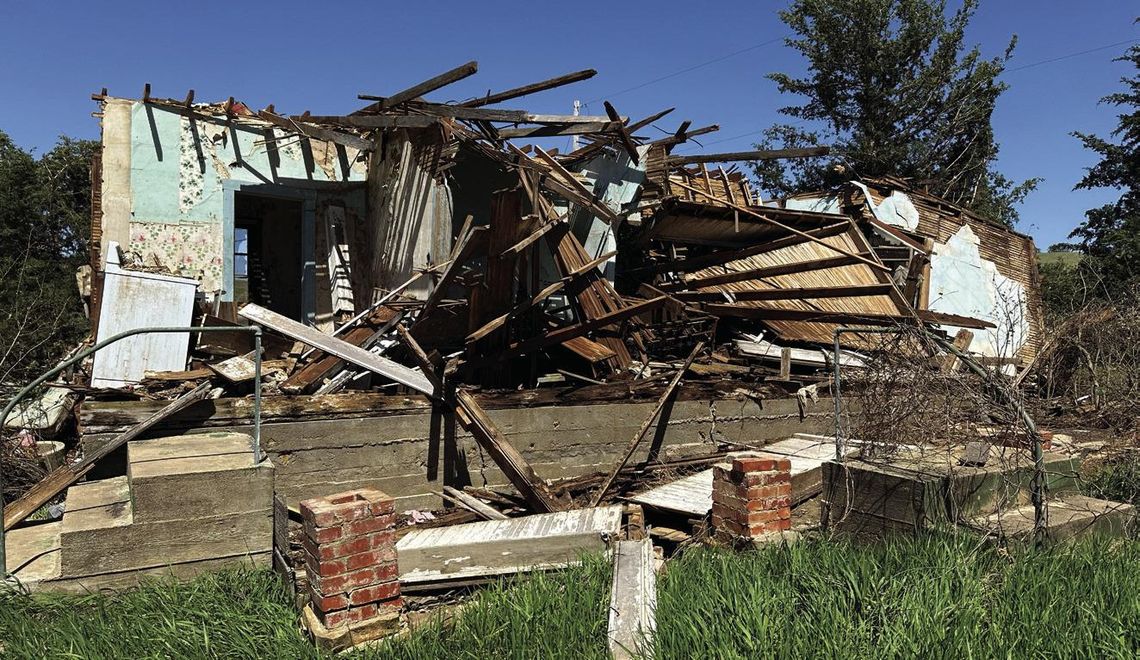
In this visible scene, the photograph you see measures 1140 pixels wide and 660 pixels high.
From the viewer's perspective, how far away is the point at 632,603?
13.4 ft

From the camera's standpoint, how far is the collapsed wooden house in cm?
748

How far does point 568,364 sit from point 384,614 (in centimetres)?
580

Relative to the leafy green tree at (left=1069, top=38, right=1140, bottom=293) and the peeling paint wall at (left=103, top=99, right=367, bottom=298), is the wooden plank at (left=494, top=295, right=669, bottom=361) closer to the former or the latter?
the peeling paint wall at (left=103, top=99, right=367, bottom=298)

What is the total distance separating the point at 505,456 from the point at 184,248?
6074mm

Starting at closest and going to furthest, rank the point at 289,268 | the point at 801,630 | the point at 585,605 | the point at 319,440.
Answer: the point at 801,630, the point at 585,605, the point at 319,440, the point at 289,268

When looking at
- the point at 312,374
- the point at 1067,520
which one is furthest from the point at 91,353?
the point at 1067,520

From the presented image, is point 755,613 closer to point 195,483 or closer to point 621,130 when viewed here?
point 195,483

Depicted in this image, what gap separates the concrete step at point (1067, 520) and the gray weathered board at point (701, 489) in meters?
1.88

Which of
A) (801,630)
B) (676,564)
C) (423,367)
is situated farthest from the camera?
(423,367)

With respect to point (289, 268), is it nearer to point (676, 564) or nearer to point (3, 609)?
point (3, 609)

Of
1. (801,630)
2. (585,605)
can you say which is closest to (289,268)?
(585,605)

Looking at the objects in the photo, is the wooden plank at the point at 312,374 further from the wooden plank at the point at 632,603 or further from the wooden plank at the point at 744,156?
the wooden plank at the point at 744,156

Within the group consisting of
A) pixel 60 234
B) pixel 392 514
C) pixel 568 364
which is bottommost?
pixel 392 514

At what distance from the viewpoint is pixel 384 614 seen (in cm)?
432
